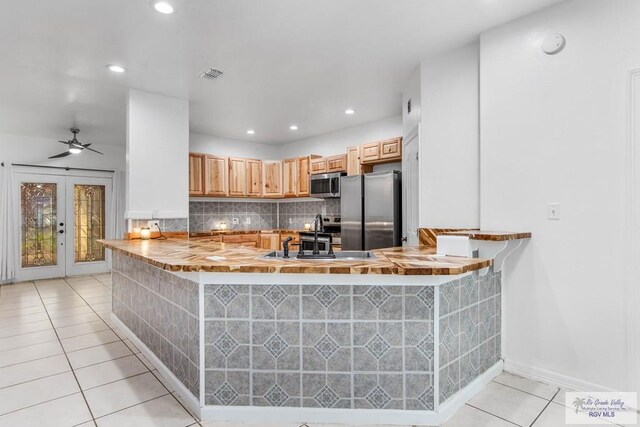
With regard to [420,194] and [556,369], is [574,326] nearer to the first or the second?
[556,369]

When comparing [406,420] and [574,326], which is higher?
[574,326]

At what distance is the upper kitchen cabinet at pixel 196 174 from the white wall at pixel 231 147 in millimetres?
393

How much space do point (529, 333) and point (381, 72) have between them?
2714mm

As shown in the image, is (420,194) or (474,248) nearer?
(474,248)

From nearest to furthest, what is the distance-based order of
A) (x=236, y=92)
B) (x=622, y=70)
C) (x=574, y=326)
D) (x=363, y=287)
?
(x=363, y=287)
(x=622, y=70)
(x=574, y=326)
(x=236, y=92)

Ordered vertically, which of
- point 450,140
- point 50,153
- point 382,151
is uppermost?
point 50,153

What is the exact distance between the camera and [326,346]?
1.91m

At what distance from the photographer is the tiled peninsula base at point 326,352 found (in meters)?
1.88

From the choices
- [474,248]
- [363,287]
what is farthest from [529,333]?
[363,287]

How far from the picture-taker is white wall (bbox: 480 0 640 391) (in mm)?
2104

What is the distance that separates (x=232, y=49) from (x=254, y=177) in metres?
3.52

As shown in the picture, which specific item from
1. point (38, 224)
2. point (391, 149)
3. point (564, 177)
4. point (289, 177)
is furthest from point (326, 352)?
point (38, 224)

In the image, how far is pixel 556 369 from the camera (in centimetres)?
234

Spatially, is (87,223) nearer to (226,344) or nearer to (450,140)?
(226,344)
